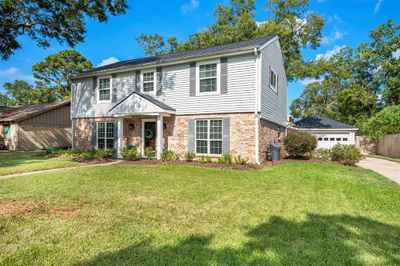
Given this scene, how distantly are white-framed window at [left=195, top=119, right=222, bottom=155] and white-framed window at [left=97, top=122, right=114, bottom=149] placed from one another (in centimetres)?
606

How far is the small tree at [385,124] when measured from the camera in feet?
66.5

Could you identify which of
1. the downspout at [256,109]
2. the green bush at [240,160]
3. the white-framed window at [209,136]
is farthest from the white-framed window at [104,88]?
the downspout at [256,109]

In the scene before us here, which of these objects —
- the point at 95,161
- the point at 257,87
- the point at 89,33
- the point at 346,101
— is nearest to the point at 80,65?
the point at 89,33

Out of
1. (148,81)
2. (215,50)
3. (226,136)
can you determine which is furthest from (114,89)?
(226,136)

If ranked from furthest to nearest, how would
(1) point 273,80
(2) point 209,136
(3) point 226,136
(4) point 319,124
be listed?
(4) point 319,124
(1) point 273,80
(2) point 209,136
(3) point 226,136

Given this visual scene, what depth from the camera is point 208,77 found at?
38.9ft

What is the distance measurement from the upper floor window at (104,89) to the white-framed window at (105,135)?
1588 mm

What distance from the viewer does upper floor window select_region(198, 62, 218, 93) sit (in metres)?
11.6

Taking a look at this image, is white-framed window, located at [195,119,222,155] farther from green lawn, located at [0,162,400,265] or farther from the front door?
green lawn, located at [0,162,400,265]

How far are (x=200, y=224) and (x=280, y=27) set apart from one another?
2256 centimetres

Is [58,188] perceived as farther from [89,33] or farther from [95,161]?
[89,33]

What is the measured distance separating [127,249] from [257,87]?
9.20m

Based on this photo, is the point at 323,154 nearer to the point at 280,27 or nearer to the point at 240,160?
the point at 240,160

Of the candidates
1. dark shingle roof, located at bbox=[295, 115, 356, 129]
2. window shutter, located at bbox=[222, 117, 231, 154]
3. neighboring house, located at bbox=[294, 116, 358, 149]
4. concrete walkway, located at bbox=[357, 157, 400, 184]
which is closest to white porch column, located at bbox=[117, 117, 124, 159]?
window shutter, located at bbox=[222, 117, 231, 154]
